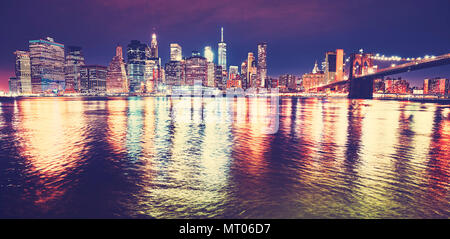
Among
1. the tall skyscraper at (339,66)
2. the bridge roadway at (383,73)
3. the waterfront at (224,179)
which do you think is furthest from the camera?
the tall skyscraper at (339,66)

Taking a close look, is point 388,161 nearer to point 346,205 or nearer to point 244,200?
point 346,205

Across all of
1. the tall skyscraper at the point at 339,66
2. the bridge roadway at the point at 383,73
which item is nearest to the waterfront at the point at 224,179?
the bridge roadway at the point at 383,73

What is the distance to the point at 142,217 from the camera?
7285 mm

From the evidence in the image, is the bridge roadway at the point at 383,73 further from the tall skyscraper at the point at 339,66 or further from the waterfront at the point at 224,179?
the waterfront at the point at 224,179

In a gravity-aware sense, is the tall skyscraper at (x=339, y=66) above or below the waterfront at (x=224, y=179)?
above

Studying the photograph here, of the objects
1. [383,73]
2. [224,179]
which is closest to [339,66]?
[383,73]

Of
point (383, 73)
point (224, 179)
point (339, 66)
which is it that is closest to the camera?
point (224, 179)

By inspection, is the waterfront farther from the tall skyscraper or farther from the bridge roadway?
the tall skyscraper

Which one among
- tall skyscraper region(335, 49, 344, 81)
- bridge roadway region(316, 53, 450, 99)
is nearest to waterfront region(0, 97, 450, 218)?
bridge roadway region(316, 53, 450, 99)

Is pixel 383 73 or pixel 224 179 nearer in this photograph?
pixel 224 179

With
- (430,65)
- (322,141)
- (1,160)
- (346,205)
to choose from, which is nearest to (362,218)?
(346,205)

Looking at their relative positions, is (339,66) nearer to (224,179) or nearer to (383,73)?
(383,73)
